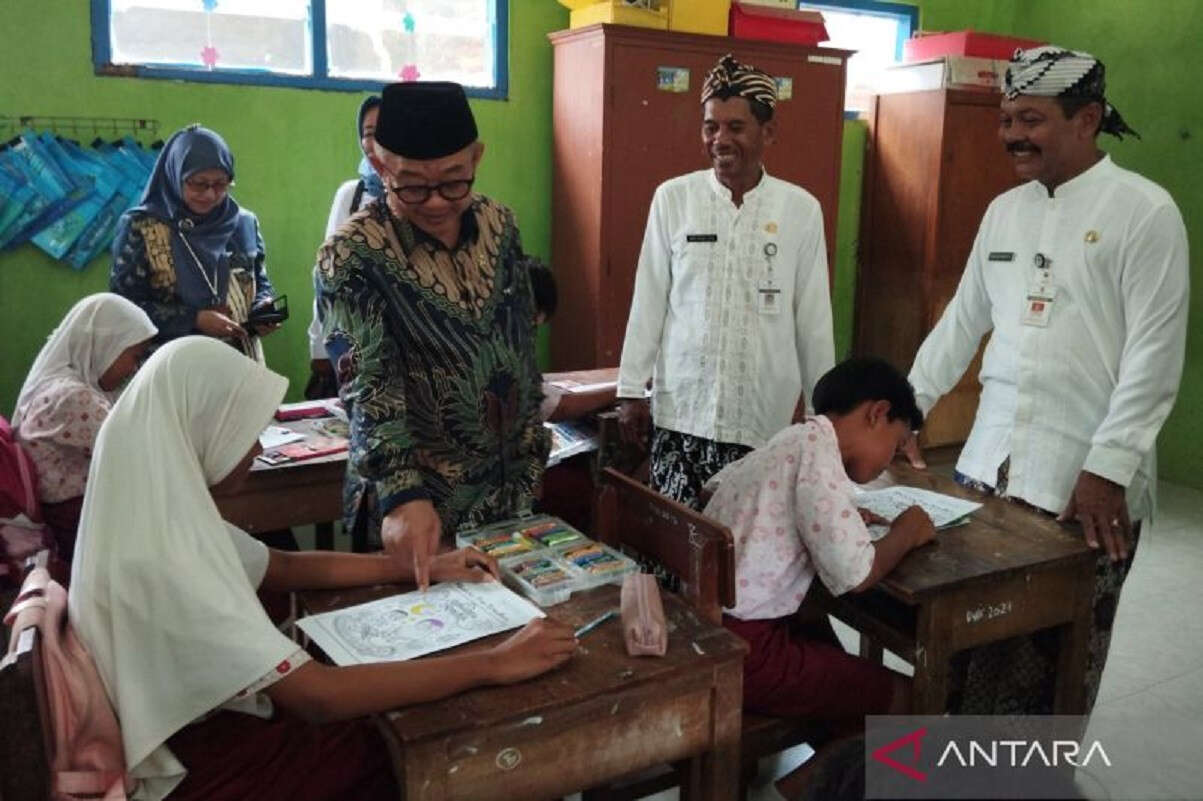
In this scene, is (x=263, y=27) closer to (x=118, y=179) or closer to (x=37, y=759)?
(x=118, y=179)

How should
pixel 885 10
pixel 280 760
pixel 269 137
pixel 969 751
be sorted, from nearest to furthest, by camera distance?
pixel 969 751
pixel 280 760
pixel 269 137
pixel 885 10

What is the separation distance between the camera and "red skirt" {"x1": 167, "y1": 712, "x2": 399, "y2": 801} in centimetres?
135

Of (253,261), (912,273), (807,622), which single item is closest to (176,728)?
(807,622)

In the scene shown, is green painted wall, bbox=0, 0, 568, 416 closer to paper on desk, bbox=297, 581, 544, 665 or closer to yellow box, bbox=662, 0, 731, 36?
yellow box, bbox=662, 0, 731, 36

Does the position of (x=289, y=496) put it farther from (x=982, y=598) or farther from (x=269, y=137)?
(x=269, y=137)

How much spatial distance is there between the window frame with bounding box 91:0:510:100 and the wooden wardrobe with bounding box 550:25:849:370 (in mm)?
265

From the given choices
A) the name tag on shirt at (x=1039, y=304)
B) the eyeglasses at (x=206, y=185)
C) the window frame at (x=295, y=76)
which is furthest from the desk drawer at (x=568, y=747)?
the window frame at (x=295, y=76)

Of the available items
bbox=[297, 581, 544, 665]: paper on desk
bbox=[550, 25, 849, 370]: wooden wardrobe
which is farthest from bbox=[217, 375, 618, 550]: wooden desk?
bbox=[550, 25, 849, 370]: wooden wardrobe

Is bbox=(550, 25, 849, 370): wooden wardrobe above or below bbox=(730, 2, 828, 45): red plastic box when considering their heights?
below

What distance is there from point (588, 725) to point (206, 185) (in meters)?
2.67

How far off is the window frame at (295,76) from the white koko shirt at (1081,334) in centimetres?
272

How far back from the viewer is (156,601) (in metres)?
1.28

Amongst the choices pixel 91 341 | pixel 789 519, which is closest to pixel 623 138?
pixel 91 341

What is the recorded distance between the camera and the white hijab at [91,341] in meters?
2.76
